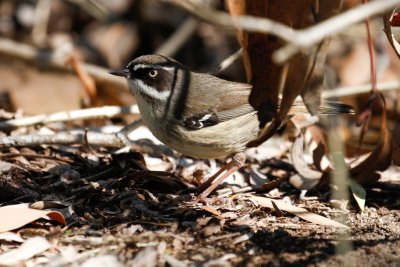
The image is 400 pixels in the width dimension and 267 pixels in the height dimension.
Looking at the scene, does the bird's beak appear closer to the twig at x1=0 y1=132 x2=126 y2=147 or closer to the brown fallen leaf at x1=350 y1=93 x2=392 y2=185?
the twig at x1=0 y1=132 x2=126 y2=147

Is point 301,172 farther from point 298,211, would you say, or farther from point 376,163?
point 298,211

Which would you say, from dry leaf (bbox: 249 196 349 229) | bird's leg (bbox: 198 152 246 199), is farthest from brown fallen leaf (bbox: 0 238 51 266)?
dry leaf (bbox: 249 196 349 229)

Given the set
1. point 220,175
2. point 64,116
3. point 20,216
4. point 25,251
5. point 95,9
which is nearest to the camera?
point 25,251

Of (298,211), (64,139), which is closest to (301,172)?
(298,211)

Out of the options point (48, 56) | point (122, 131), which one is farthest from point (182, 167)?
point (48, 56)

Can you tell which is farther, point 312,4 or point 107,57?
point 107,57

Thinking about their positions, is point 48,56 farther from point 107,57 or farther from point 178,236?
point 178,236

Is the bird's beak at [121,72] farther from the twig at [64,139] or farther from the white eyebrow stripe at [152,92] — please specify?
the twig at [64,139]
